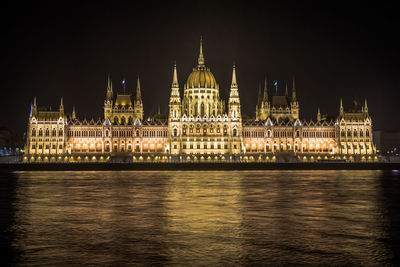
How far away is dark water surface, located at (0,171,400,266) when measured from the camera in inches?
706

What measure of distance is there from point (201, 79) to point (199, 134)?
2000cm

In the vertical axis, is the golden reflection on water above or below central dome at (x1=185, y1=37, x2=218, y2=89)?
below

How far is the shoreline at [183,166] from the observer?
94.2 metres

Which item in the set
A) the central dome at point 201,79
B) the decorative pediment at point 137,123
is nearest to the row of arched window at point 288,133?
the central dome at point 201,79

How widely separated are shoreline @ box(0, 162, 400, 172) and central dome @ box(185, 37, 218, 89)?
46.0 meters

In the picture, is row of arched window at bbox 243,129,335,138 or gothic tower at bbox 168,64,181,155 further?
row of arched window at bbox 243,129,335,138

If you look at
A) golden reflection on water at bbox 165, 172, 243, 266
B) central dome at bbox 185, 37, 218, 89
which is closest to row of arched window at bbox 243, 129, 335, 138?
central dome at bbox 185, 37, 218, 89

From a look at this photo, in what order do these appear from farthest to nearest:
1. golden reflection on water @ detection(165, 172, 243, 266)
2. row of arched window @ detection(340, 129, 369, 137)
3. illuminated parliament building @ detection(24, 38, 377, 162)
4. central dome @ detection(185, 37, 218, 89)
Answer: central dome @ detection(185, 37, 218, 89) < row of arched window @ detection(340, 129, 369, 137) < illuminated parliament building @ detection(24, 38, 377, 162) < golden reflection on water @ detection(165, 172, 243, 266)

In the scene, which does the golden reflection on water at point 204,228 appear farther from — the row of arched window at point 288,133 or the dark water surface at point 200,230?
the row of arched window at point 288,133

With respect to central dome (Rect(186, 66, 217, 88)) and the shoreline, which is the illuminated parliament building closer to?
central dome (Rect(186, 66, 217, 88))

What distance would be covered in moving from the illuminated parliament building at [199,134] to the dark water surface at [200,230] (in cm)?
8472

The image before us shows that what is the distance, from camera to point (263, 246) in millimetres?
19812

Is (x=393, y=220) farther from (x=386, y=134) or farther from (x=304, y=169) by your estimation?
(x=386, y=134)

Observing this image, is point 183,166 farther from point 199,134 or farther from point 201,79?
point 201,79
